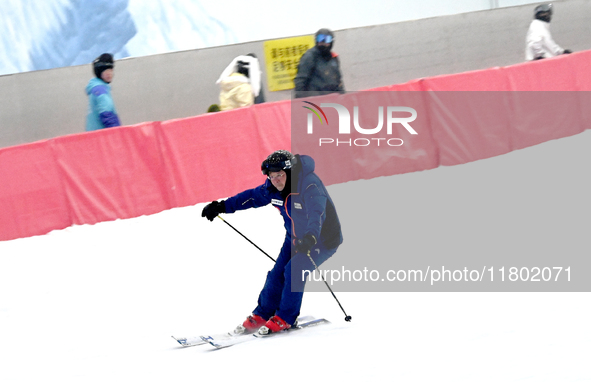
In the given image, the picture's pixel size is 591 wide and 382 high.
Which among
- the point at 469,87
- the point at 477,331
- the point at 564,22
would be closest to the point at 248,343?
the point at 477,331

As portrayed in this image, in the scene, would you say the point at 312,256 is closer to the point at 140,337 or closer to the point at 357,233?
the point at 140,337

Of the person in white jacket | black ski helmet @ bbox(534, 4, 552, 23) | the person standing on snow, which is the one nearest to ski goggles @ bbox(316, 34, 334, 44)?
the person standing on snow

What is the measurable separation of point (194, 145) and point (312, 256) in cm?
366

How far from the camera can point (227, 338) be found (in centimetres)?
432

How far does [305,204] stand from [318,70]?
4147 millimetres

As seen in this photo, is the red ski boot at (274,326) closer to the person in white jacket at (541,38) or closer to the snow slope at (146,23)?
the person in white jacket at (541,38)

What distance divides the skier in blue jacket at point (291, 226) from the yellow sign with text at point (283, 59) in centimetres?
590

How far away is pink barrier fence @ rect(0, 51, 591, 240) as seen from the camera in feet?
23.4

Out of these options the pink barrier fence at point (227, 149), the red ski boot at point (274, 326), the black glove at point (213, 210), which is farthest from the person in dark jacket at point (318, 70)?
the red ski boot at point (274, 326)

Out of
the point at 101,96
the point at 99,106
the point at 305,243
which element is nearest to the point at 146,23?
the point at 99,106

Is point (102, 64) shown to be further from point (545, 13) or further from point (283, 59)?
point (545, 13)

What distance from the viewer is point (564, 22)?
12281 millimetres

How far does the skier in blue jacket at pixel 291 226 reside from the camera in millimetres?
4125

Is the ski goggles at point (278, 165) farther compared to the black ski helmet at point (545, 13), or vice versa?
the black ski helmet at point (545, 13)
